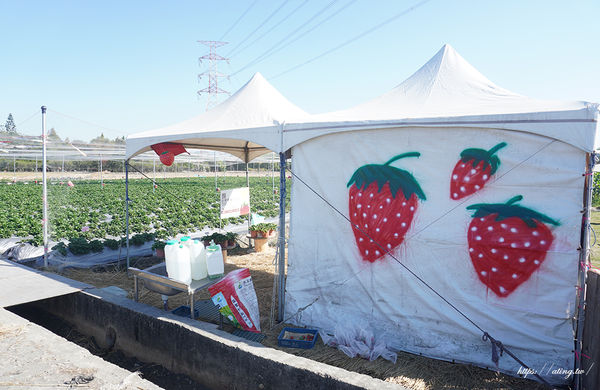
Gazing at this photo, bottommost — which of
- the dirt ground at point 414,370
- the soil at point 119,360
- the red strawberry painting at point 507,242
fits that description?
the soil at point 119,360

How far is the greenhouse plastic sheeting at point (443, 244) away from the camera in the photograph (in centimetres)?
321

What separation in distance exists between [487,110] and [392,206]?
1298 millimetres

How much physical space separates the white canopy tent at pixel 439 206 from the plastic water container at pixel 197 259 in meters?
0.99

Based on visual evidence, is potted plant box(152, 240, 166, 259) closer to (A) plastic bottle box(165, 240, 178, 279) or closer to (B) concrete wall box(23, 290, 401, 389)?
(B) concrete wall box(23, 290, 401, 389)

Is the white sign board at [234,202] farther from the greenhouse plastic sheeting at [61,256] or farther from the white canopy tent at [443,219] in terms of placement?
the white canopy tent at [443,219]

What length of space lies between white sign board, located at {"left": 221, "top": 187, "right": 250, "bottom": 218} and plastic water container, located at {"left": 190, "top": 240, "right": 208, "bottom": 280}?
Answer: 334 centimetres

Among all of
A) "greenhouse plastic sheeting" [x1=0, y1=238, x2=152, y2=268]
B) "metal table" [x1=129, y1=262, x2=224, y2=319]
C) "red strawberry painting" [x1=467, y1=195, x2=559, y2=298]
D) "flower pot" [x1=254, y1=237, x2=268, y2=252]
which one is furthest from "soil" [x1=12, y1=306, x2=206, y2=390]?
"flower pot" [x1=254, y1=237, x2=268, y2=252]

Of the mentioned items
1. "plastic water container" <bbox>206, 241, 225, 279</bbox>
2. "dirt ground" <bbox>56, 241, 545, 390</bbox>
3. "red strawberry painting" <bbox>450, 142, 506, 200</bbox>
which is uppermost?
"red strawberry painting" <bbox>450, 142, 506, 200</bbox>

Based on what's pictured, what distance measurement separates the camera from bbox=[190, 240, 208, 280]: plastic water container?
433 cm

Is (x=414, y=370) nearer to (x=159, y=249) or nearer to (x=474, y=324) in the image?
(x=474, y=324)

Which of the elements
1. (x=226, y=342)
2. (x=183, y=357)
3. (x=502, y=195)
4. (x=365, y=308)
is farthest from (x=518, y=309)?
(x=183, y=357)

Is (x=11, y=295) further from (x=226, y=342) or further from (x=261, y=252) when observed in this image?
(x=261, y=252)

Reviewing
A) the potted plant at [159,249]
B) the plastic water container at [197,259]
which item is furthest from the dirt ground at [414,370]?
the potted plant at [159,249]

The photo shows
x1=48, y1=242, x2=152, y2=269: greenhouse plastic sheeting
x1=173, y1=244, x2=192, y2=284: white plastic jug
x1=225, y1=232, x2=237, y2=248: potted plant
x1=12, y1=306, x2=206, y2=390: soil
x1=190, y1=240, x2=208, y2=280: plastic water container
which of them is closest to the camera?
x1=12, y1=306, x2=206, y2=390: soil
